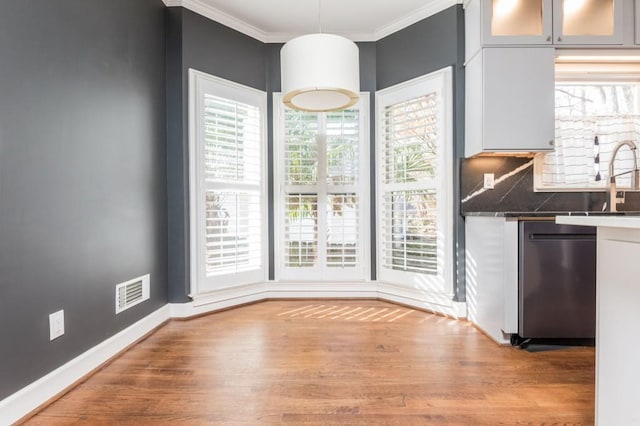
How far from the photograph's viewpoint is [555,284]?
2.21m

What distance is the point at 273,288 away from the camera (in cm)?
350

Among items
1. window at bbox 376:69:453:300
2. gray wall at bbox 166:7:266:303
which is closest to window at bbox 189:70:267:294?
gray wall at bbox 166:7:266:303

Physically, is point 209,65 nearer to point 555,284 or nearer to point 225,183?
point 225,183

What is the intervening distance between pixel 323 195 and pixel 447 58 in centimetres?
159

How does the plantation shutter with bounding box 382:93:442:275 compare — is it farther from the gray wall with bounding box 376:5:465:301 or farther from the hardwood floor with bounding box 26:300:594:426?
the hardwood floor with bounding box 26:300:594:426

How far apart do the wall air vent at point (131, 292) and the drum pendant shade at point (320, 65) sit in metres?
1.61

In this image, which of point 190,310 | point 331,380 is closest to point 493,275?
point 331,380

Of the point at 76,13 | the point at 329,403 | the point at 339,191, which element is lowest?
the point at 329,403

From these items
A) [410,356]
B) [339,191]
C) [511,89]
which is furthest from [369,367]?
[511,89]

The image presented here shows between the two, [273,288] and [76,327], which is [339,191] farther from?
[76,327]

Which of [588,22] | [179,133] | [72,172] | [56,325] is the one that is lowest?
[56,325]

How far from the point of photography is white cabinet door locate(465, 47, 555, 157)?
99.4 inches

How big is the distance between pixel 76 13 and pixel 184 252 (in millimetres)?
1720

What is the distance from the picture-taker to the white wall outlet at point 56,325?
1.71m
